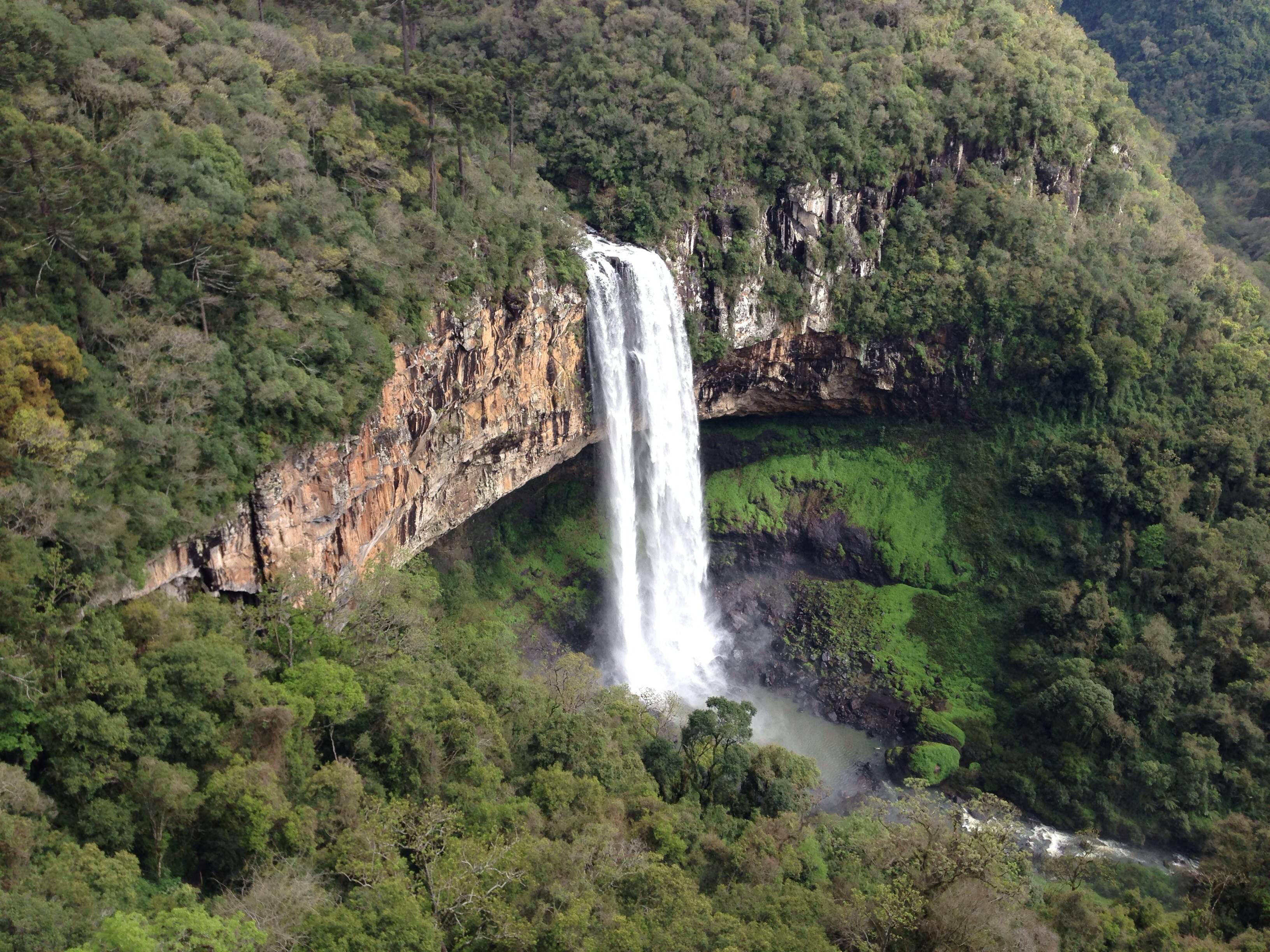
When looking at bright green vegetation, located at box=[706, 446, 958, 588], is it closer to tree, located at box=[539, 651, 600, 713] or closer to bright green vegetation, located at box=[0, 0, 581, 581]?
tree, located at box=[539, 651, 600, 713]

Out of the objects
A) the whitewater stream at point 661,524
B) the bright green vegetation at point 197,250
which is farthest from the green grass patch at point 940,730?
the bright green vegetation at point 197,250

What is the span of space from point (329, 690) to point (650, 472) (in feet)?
55.1

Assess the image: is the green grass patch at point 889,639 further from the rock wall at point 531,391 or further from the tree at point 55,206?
the tree at point 55,206

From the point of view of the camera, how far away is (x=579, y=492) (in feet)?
117

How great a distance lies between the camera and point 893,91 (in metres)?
37.3

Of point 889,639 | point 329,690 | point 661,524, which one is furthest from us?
point 889,639

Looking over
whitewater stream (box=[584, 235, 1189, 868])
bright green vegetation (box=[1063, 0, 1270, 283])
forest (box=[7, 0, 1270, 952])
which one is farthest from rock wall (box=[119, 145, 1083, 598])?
bright green vegetation (box=[1063, 0, 1270, 283])

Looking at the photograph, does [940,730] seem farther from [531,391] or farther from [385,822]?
[385,822]

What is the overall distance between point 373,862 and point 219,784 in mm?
2771

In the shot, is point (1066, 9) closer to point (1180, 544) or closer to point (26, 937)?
point (1180, 544)

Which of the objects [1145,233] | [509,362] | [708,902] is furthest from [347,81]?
[1145,233]

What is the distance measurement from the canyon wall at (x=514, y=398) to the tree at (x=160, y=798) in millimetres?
3372

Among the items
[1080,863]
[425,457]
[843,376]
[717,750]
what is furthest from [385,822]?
[843,376]

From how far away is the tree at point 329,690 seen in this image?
19047 millimetres
